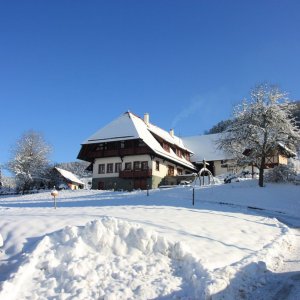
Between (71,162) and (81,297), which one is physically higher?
(71,162)

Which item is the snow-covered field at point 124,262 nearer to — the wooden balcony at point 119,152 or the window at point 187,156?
the wooden balcony at point 119,152

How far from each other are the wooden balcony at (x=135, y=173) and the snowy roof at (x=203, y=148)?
15308 mm

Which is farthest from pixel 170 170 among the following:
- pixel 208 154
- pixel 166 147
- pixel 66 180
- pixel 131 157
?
pixel 66 180

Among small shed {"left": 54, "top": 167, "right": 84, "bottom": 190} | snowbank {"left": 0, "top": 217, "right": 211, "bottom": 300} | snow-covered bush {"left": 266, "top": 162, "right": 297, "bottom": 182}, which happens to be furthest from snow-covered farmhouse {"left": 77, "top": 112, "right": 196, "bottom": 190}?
snowbank {"left": 0, "top": 217, "right": 211, "bottom": 300}

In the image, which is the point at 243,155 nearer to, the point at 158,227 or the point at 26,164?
the point at 158,227

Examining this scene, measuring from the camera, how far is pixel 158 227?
44.0 feet

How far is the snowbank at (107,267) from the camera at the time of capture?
822cm

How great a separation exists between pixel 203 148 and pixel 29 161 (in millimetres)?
26627

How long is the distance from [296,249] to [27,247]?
912 centimetres

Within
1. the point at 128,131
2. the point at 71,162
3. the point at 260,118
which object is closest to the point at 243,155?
the point at 260,118

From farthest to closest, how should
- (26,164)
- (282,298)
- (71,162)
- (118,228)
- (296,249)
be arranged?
(71,162), (26,164), (296,249), (118,228), (282,298)

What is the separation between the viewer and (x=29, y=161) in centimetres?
6462

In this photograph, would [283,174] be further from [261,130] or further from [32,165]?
[32,165]

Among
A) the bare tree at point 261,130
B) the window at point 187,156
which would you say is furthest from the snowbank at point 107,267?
the window at point 187,156
